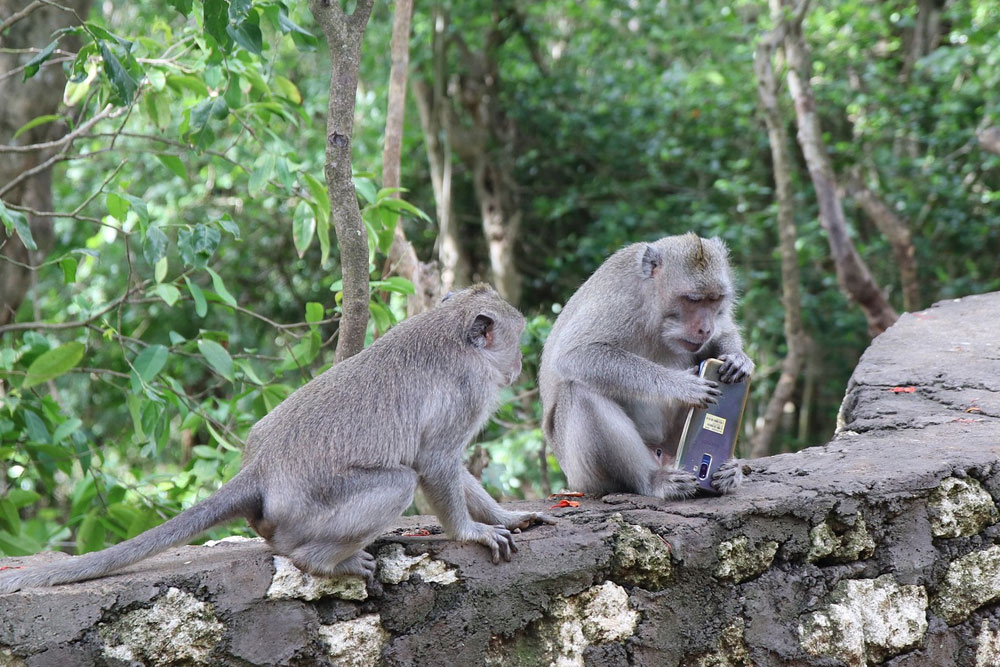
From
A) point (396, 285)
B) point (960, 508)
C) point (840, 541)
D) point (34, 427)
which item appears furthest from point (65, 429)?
point (960, 508)

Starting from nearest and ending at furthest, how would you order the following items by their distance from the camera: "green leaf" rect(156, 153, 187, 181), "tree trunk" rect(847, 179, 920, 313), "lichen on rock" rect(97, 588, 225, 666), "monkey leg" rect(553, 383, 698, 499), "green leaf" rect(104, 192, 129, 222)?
"lichen on rock" rect(97, 588, 225, 666) → "monkey leg" rect(553, 383, 698, 499) → "green leaf" rect(104, 192, 129, 222) → "green leaf" rect(156, 153, 187, 181) → "tree trunk" rect(847, 179, 920, 313)

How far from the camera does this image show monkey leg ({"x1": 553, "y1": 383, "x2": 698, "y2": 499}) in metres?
3.55

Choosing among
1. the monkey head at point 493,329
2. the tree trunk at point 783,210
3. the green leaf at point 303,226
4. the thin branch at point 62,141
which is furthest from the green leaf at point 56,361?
the tree trunk at point 783,210

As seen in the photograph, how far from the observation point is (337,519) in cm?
256

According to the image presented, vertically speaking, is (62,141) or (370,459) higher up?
(62,141)

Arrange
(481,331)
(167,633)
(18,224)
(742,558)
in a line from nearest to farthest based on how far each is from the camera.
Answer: (167,633) → (742,558) → (481,331) → (18,224)

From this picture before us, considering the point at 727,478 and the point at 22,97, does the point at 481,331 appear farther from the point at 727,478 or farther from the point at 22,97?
the point at 22,97

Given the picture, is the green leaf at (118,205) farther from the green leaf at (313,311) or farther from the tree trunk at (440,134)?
the tree trunk at (440,134)

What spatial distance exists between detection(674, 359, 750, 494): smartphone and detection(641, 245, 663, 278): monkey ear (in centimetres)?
49

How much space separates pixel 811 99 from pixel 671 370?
5.20 meters

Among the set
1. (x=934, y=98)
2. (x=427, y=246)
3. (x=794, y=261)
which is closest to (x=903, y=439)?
(x=794, y=261)

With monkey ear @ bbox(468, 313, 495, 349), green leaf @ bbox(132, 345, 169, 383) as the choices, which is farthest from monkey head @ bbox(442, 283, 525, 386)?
green leaf @ bbox(132, 345, 169, 383)

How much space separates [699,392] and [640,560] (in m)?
0.91

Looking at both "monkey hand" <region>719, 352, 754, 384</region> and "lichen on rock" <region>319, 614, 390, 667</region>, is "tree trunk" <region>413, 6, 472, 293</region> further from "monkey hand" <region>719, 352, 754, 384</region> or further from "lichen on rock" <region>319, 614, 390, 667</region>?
"lichen on rock" <region>319, 614, 390, 667</region>
